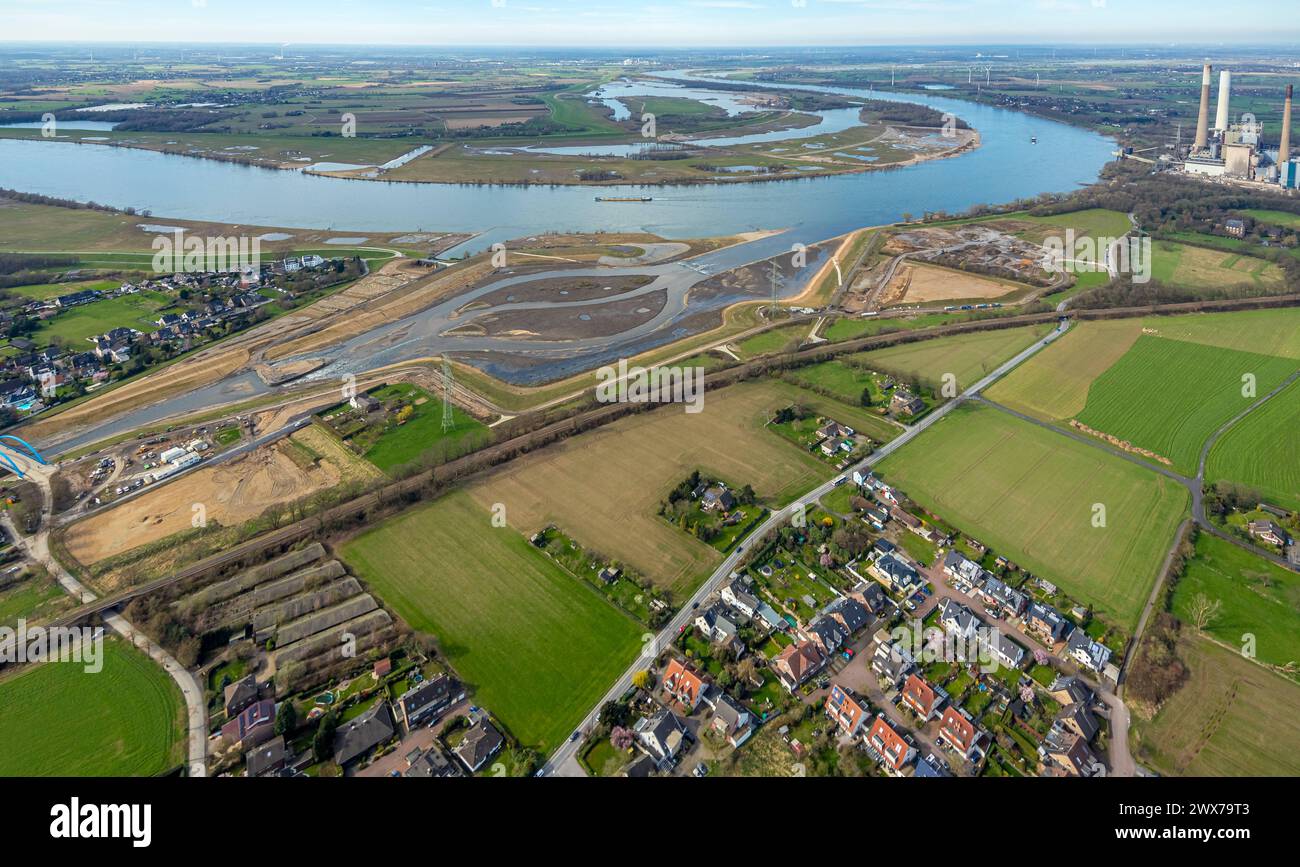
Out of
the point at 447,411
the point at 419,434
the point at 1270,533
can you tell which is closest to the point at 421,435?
the point at 419,434

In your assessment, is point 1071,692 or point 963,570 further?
point 963,570

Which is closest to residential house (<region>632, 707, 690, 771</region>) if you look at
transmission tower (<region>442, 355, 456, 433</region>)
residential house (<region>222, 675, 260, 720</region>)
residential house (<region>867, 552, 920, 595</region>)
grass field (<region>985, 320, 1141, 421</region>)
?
residential house (<region>867, 552, 920, 595</region>)

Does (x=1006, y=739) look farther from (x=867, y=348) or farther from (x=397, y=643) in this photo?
(x=867, y=348)

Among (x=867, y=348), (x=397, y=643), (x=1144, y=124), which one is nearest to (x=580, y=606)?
(x=397, y=643)

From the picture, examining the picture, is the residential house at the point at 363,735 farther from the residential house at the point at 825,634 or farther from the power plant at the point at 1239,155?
the power plant at the point at 1239,155

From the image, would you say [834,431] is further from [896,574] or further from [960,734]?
[960,734]

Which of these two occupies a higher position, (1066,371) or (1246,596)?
(1066,371)
